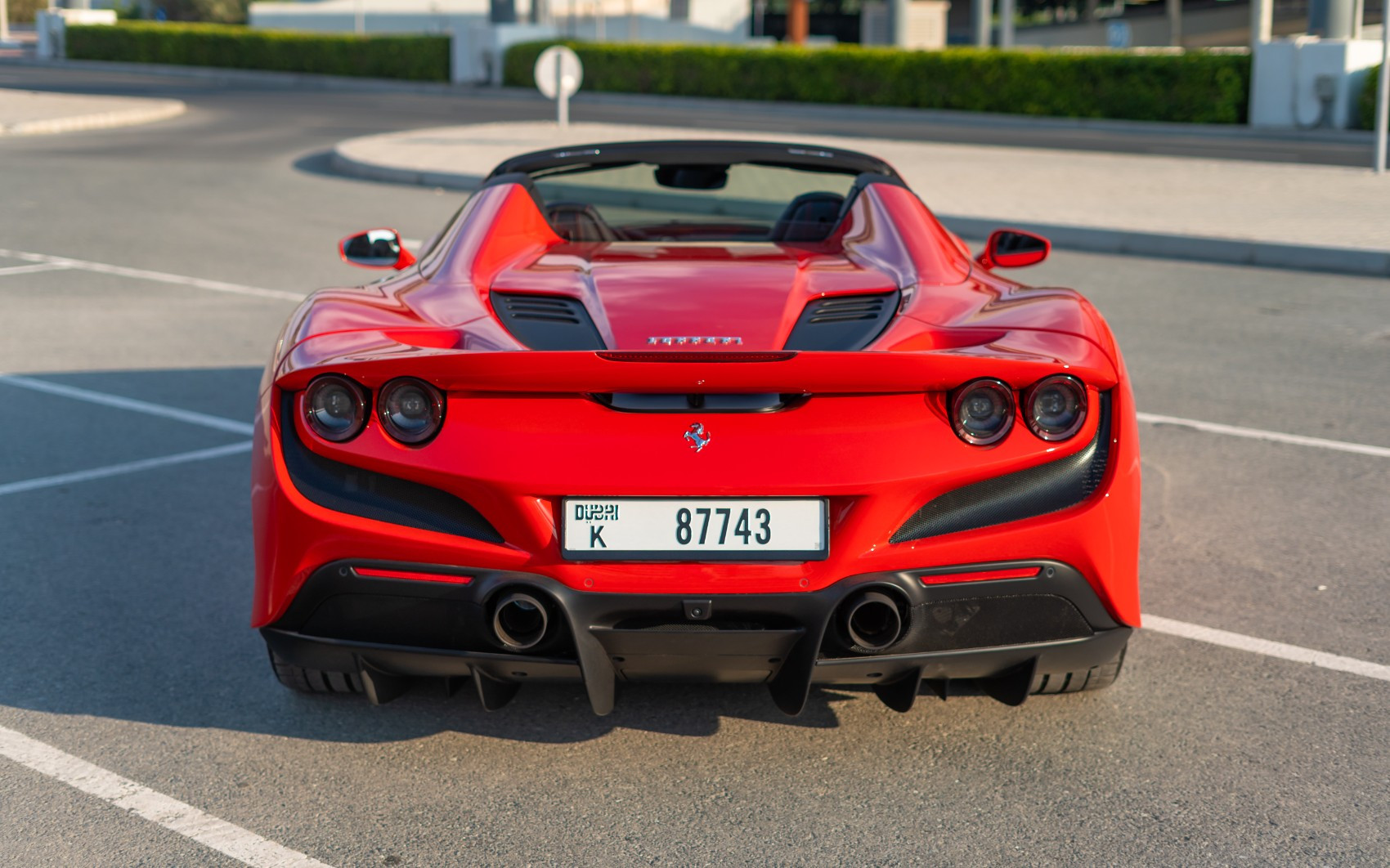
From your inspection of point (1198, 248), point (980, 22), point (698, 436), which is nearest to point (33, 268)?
point (1198, 248)

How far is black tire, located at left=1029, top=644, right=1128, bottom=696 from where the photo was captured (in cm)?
368

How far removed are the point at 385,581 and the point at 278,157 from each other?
18899 mm

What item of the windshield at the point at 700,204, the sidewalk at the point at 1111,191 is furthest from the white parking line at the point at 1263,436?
the sidewalk at the point at 1111,191

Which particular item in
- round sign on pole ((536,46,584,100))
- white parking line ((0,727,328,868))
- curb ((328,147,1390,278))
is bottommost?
white parking line ((0,727,328,868))

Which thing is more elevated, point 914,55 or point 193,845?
point 914,55

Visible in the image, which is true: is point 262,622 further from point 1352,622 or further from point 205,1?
point 205,1

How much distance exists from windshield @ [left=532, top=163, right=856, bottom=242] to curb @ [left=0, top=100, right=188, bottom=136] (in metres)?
22.8

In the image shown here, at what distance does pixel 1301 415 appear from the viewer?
23.4ft

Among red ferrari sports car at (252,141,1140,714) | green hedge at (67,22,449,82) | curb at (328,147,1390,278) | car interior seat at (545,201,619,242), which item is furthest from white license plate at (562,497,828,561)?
green hedge at (67,22,449,82)

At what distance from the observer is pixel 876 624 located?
3178 mm

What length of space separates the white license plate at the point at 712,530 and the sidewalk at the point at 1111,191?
926 centimetres

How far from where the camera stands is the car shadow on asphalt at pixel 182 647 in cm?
374

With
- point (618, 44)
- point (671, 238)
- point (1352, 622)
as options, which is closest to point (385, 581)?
point (671, 238)

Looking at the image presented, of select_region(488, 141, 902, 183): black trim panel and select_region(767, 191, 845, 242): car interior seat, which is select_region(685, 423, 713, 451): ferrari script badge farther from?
select_region(488, 141, 902, 183): black trim panel
